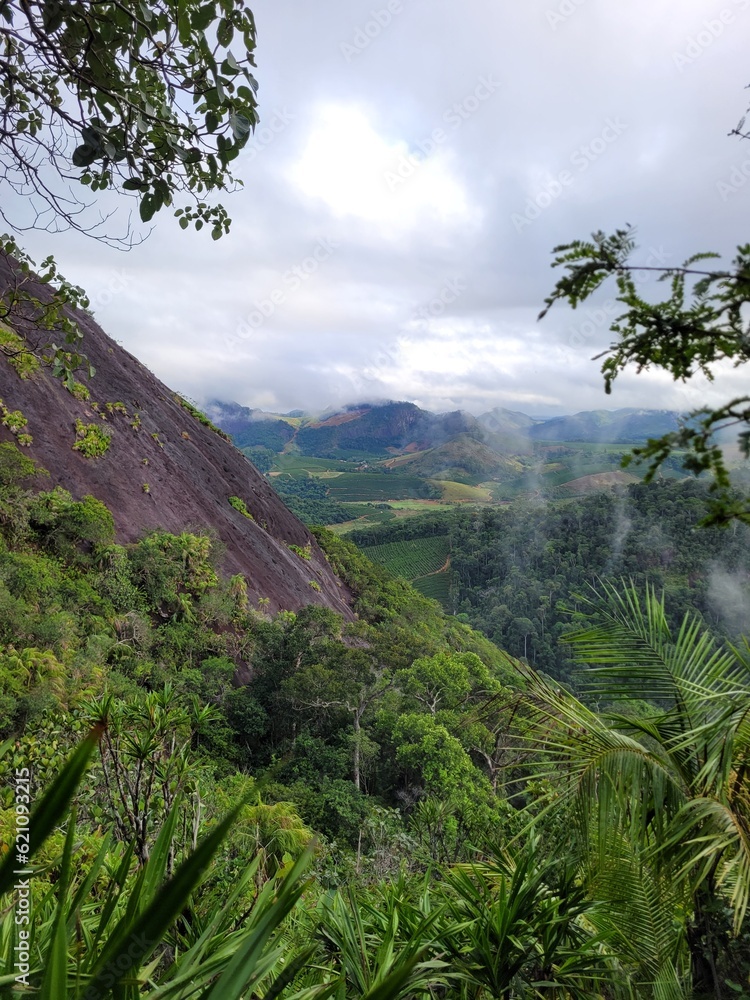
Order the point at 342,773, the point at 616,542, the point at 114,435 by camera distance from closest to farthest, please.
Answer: the point at 342,773 < the point at 114,435 < the point at 616,542

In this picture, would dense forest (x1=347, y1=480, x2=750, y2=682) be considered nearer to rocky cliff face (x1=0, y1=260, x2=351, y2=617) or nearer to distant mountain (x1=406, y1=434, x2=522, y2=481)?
rocky cliff face (x1=0, y1=260, x2=351, y2=617)

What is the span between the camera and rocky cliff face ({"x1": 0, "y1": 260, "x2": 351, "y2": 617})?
16.2m

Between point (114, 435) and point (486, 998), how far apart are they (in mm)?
19060

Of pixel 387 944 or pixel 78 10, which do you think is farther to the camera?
pixel 387 944

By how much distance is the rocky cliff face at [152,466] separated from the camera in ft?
53.0

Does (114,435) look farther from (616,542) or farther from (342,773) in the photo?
(616,542)

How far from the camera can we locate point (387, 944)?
2318 millimetres

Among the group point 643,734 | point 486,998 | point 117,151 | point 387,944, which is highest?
point 117,151

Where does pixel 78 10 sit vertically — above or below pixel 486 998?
above

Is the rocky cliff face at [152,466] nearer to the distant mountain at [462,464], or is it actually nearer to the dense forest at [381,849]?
the dense forest at [381,849]

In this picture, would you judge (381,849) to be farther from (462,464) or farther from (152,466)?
(462,464)

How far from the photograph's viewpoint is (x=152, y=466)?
1930 centimetres

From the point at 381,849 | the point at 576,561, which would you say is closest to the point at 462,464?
the point at 576,561

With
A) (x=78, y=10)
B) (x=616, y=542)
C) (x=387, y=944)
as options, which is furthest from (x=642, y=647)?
(x=616, y=542)
